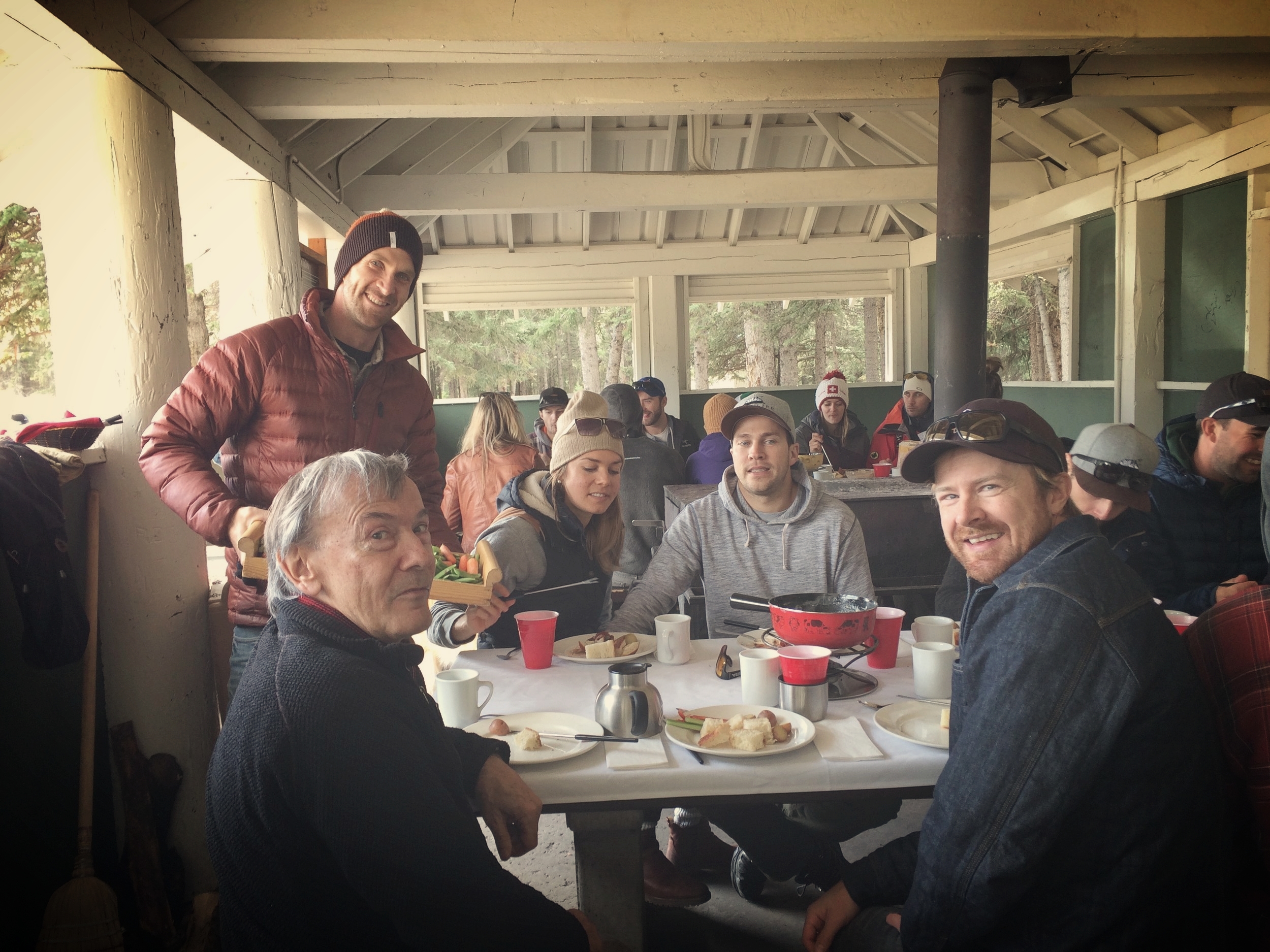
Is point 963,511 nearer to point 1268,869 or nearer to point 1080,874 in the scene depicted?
point 1080,874

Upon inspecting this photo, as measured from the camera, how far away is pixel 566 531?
3309 millimetres

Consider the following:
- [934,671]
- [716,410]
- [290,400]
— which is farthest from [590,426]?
[716,410]

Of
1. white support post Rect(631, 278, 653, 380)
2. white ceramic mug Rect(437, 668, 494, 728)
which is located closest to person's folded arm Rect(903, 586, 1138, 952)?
white ceramic mug Rect(437, 668, 494, 728)

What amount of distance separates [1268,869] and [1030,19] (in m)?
4.44

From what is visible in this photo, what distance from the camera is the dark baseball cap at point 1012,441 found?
1.79 meters

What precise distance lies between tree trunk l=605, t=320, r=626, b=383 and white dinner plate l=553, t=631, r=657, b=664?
10.6 metres

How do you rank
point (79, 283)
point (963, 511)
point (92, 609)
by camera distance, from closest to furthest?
point (963, 511), point (92, 609), point (79, 283)

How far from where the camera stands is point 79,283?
3.48 metres

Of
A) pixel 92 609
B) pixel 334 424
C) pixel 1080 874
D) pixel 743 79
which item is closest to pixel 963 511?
pixel 1080 874

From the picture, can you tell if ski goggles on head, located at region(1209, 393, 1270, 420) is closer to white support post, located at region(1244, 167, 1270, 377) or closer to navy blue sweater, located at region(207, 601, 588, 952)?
navy blue sweater, located at region(207, 601, 588, 952)

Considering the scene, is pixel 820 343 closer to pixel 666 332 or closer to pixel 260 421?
pixel 666 332

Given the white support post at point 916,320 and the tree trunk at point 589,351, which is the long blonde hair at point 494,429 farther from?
the white support post at point 916,320

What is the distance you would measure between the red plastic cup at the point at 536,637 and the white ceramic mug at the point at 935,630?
1113 mm

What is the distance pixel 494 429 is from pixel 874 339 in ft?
28.9
